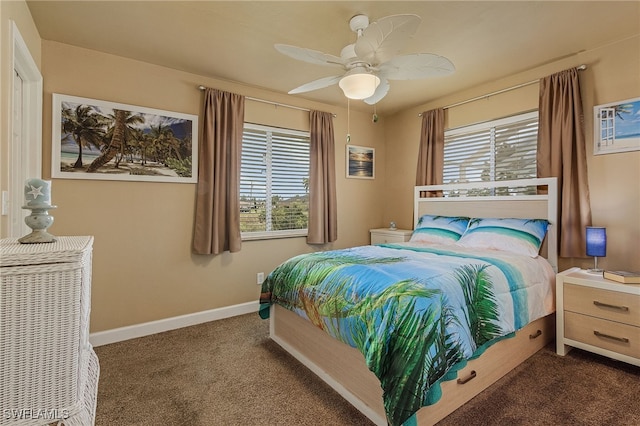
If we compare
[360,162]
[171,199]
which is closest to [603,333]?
[360,162]

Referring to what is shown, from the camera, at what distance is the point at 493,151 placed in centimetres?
347

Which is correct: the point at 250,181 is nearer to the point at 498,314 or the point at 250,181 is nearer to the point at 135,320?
the point at 135,320

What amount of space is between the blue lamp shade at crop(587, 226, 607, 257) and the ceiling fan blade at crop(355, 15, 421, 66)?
210 centimetres

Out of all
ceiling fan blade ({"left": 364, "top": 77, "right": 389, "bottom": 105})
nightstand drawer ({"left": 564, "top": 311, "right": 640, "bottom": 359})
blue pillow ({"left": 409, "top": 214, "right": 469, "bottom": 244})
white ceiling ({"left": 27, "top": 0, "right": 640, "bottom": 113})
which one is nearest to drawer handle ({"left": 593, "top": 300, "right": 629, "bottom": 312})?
nightstand drawer ({"left": 564, "top": 311, "right": 640, "bottom": 359})

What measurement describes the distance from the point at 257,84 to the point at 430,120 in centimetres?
215

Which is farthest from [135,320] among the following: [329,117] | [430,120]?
[430,120]

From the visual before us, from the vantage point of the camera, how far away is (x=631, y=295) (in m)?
2.10

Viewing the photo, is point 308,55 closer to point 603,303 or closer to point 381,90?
point 381,90

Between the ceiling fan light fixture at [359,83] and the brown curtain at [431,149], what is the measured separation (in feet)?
6.75

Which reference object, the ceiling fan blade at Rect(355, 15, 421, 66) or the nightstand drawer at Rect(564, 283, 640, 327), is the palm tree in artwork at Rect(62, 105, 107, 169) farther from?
the nightstand drawer at Rect(564, 283, 640, 327)

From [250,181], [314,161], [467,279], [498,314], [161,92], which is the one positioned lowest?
[498,314]

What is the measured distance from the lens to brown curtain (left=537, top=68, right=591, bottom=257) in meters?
2.71

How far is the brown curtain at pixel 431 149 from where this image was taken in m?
3.83

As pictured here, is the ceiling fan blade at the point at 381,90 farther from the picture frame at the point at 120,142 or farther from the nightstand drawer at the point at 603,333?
the nightstand drawer at the point at 603,333
